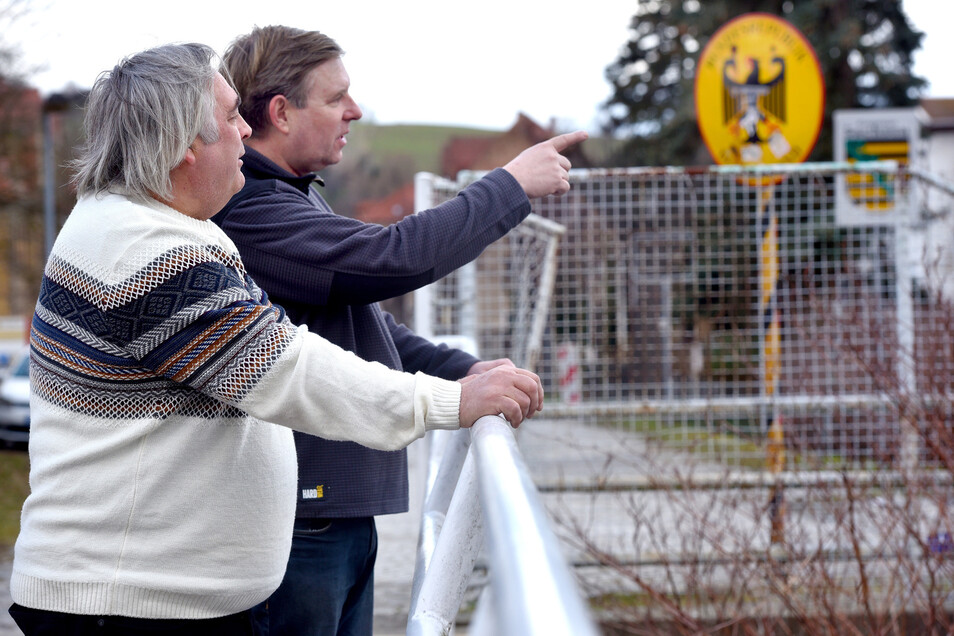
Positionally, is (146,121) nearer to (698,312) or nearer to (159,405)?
(159,405)

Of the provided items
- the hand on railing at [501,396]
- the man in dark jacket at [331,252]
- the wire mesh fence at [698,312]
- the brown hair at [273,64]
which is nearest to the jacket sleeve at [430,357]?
the man in dark jacket at [331,252]

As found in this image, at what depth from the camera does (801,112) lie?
21.8 feet

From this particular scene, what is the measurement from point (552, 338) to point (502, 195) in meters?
3.70

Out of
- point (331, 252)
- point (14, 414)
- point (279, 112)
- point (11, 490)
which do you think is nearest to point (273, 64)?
point (279, 112)

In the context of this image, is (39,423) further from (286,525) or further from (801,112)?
(801,112)

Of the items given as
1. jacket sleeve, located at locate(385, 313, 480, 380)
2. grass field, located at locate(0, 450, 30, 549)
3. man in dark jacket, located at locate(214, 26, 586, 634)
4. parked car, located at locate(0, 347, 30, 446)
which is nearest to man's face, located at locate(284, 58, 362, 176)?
man in dark jacket, located at locate(214, 26, 586, 634)

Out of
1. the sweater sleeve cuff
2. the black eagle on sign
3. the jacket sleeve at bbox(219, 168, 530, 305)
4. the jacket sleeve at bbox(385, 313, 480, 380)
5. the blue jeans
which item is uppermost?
the black eagle on sign

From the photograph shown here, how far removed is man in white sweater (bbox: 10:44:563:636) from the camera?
1.59m

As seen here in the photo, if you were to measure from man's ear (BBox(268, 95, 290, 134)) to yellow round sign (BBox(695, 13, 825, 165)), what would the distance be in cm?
473

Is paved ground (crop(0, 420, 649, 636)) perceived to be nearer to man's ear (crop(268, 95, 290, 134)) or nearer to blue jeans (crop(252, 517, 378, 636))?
blue jeans (crop(252, 517, 378, 636))

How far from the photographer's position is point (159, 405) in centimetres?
165

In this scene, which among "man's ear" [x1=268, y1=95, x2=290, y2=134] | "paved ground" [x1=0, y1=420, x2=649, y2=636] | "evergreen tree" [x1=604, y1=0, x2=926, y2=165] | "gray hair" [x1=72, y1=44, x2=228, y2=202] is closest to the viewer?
"gray hair" [x1=72, y1=44, x2=228, y2=202]

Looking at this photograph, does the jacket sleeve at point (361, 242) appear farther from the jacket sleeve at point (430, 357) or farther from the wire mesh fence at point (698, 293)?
the wire mesh fence at point (698, 293)

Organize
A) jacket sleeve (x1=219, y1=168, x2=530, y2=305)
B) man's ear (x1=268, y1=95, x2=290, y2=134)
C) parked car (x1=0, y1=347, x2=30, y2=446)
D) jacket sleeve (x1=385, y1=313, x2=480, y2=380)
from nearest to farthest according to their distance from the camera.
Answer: jacket sleeve (x1=219, y1=168, x2=530, y2=305) < man's ear (x1=268, y1=95, x2=290, y2=134) < jacket sleeve (x1=385, y1=313, x2=480, y2=380) < parked car (x1=0, y1=347, x2=30, y2=446)
